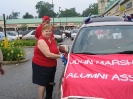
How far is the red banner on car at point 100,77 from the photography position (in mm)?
3057

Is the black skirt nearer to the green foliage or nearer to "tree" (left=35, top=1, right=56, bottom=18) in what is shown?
the green foliage

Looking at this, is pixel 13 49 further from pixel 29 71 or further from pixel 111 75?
pixel 111 75

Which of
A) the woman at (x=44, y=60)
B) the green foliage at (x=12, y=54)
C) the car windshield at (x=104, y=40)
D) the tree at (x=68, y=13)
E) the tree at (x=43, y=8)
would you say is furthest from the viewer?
the tree at (x=68, y=13)

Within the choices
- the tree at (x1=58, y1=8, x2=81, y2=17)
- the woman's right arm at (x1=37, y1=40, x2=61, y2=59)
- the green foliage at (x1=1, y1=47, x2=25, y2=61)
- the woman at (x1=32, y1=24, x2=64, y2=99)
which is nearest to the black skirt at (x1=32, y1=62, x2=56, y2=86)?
the woman at (x1=32, y1=24, x2=64, y2=99)

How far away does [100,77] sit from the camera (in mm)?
3326

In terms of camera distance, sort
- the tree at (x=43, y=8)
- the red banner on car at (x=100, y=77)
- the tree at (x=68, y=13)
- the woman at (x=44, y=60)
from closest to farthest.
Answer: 1. the red banner on car at (x=100, y=77)
2. the woman at (x=44, y=60)
3. the tree at (x=43, y=8)
4. the tree at (x=68, y=13)

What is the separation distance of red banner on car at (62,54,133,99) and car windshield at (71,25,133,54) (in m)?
0.47

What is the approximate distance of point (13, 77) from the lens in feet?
25.5

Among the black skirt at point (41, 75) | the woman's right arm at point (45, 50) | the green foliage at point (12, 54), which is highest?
the woman's right arm at point (45, 50)

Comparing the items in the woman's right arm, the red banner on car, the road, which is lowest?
the road

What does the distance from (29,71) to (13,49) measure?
244 cm

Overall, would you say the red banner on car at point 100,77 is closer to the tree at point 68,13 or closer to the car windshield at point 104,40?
the car windshield at point 104,40

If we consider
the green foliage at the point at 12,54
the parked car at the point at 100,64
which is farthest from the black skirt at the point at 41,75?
the green foliage at the point at 12,54

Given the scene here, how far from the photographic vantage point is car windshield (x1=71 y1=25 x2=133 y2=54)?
4502mm
